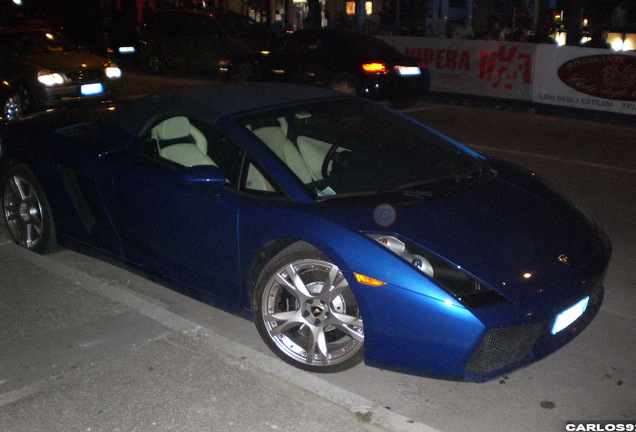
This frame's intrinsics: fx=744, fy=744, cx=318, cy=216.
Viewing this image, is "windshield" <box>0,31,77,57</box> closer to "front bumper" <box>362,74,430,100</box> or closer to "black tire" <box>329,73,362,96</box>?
"black tire" <box>329,73,362,96</box>

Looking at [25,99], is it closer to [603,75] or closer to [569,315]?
[603,75]

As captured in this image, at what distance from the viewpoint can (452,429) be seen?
3395 millimetres

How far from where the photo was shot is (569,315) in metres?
3.65

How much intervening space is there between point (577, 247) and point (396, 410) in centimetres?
131

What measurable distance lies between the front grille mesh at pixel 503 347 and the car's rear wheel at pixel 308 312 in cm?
59

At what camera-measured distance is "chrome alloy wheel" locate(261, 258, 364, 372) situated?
371 cm

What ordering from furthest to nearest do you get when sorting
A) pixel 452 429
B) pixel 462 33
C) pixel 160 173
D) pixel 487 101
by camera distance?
1. pixel 462 33
2. pixel 487 101
3. pixel 160 173
4. pixel 452 429

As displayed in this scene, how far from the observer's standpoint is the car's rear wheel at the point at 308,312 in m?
3.71

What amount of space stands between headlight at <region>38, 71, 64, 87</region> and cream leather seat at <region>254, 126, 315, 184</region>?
336 inches

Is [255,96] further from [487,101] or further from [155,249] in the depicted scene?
[487,101]

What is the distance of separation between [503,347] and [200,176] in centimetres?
180

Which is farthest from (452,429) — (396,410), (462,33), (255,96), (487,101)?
(462,33)

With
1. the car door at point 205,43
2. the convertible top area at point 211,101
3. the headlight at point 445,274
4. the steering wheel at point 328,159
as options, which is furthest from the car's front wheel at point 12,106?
the headlight at point 445,274

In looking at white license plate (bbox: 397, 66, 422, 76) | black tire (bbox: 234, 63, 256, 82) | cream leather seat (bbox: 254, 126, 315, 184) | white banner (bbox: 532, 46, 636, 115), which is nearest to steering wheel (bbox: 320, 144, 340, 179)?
cream leather seat (bbox: 254, 126, 315, 184)
